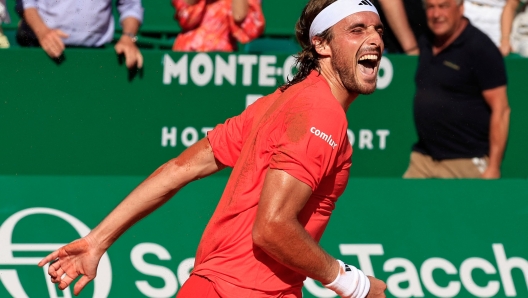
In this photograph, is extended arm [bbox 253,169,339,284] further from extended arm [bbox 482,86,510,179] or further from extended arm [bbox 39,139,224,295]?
extended arm [bbox 482,86,510,179]

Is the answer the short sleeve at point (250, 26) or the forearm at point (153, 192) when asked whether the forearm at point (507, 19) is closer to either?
the short sleeve at point (250, 26)

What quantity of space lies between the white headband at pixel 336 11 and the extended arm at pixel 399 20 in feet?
11.8

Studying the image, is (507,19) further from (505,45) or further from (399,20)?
(399,20)

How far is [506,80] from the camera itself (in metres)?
6.62

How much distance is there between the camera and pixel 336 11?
331 centimetres

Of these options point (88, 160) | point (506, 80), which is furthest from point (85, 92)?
point (506, 80)

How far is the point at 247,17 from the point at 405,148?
166 centimetres

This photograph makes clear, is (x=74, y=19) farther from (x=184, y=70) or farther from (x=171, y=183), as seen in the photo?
(x=171, y=183)

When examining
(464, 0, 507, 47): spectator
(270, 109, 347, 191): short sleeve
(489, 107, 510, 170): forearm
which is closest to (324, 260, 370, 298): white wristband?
(270, 109, 347, 191): short sleeve

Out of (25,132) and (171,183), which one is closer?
(171,183)

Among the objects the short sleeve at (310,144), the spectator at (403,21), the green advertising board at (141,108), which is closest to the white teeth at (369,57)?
the short sleeve at (310,144)

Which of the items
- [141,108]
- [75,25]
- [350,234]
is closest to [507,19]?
[350,234]

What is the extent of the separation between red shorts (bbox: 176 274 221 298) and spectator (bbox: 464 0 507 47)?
4.80m

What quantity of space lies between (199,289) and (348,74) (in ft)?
3.09
